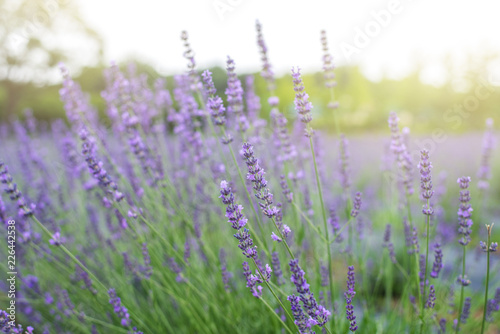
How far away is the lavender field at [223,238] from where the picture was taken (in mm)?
1508

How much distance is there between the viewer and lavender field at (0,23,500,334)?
1508mm

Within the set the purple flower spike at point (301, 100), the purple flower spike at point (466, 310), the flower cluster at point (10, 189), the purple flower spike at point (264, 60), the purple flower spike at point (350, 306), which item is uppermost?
the purple flower spike at point (264, 60)

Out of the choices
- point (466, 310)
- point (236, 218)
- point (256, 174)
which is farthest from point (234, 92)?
point (466, 310)

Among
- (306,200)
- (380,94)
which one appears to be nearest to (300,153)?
(306,200)

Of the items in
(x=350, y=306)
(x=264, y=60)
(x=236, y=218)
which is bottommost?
(x=350, y=306)

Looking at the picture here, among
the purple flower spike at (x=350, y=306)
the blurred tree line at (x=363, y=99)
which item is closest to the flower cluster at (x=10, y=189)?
the purple flower spike at (x=350, y=306)

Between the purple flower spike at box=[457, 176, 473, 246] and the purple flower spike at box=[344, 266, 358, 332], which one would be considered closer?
the purple flower spike at box=[344, 266, 358, 332]

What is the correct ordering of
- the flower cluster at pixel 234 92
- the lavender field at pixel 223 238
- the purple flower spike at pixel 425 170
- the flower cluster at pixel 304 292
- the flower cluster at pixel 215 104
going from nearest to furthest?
the flower cluster at pixel 304 292 < the purple flower spike at pixel 425 170 < the lavender field at pixel 223 238 < the flower cluster at pixel 215 104 < the flower cluster at pixel 234 92

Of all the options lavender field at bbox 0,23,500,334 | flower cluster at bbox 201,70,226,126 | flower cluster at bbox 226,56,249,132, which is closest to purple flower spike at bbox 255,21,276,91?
lavender field at bbox 0,23,500,334

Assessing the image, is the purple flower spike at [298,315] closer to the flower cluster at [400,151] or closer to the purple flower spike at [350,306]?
the purple flower spike at [350,306]

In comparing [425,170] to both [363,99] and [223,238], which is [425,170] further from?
[363,99]

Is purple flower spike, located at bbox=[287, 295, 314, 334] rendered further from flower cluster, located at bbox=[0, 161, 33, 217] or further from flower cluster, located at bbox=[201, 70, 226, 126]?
flower cluster, located at bbox=[0, 161, 33, 217]

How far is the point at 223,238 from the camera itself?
3.12 m

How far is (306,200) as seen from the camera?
7.45ft
